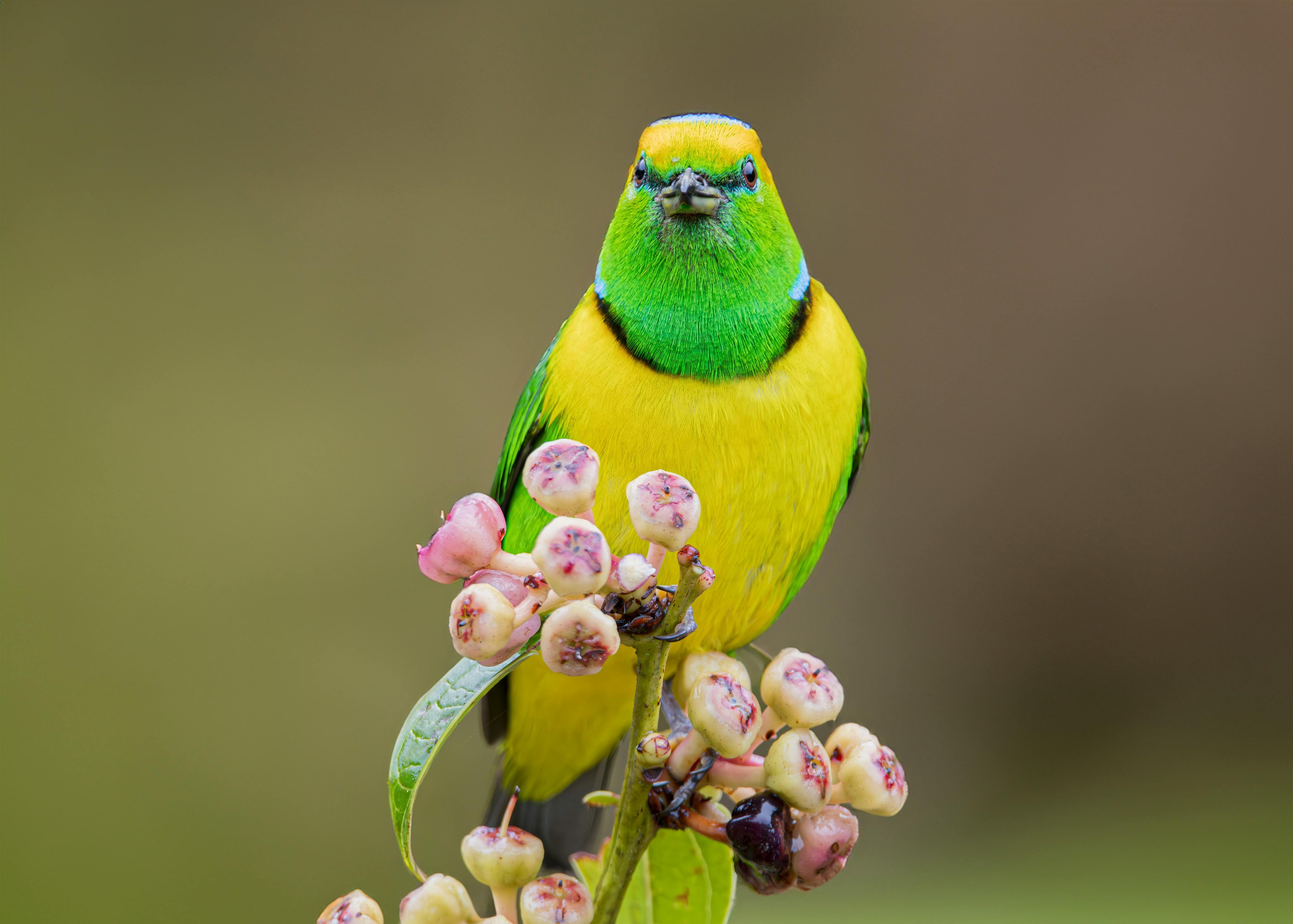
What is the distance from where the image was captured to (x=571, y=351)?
154cm

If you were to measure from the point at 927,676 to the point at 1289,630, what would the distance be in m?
1.34

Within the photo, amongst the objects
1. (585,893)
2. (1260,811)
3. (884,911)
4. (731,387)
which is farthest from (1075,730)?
(585,893)

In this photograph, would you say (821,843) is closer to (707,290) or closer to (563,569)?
(563,569)

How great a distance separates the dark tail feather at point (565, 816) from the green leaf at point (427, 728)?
1.04 metres

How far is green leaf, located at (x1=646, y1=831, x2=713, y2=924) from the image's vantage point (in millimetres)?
1203

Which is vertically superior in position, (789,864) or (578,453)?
(578,453)

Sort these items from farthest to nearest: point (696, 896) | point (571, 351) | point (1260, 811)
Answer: point (1260, 811), point (571, 351), point (696, 896)

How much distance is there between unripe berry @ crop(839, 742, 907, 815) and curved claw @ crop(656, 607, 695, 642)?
232 millimetres

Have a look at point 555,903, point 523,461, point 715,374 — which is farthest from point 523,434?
point 555,903

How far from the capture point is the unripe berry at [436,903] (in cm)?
92

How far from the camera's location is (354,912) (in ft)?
3.06

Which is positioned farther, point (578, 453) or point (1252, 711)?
point (1252, 711)

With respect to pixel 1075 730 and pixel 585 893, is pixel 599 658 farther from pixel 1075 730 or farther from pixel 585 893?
pixel 1075 730

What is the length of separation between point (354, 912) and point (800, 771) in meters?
0.41
